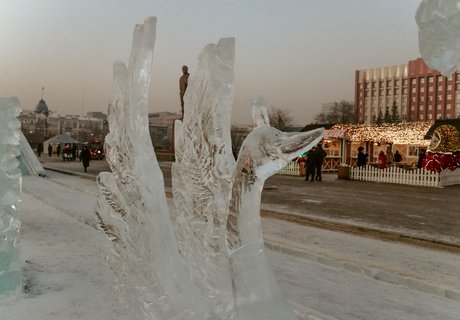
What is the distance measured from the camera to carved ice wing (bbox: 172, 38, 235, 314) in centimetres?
239

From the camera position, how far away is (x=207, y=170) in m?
2.64

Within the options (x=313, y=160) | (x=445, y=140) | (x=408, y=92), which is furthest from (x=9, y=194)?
(x=408, y=92)

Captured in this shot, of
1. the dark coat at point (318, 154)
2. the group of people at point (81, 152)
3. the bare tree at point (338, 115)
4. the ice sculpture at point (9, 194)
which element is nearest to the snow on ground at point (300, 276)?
the ice sculpture at point (9, 194)

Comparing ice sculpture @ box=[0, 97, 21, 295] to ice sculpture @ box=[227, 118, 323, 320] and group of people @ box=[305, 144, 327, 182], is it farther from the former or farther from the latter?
group of people @ box=[305, 144, 327, 182]

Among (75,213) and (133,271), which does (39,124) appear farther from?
(133,271)

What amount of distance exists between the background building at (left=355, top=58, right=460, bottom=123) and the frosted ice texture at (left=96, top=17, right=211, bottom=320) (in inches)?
3939

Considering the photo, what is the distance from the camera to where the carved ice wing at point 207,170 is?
2.39 meters

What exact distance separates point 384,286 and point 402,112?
113031mm

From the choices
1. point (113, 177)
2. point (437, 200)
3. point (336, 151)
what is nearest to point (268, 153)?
point (113, 177)

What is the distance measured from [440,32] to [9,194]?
451 centimetres

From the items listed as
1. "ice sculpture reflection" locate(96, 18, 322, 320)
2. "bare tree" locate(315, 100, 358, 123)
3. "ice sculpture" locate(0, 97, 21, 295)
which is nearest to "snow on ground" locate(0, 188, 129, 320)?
"ice sculpture" locate(0, 97, 21, 295)

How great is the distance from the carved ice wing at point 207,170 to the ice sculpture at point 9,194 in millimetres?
2850

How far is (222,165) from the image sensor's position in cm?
261

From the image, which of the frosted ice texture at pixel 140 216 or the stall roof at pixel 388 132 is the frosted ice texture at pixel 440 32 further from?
the stall roof at pixel 388 132
